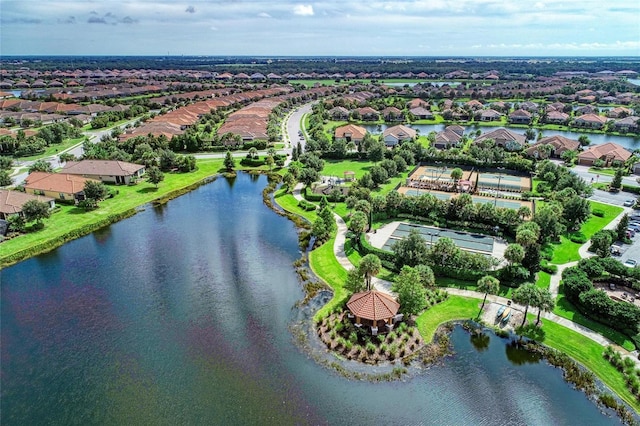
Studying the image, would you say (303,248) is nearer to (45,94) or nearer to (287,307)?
(287,307)

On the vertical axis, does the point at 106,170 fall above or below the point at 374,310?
above

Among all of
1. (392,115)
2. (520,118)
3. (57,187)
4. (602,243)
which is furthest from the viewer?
(392,115)

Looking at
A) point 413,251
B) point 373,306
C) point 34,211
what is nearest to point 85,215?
point 34,211

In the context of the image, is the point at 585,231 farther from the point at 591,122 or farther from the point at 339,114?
the point at 339,114

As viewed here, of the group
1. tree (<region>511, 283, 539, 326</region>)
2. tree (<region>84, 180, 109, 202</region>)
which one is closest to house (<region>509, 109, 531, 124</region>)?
tree (<region>511, 283, 539, 326</region>)

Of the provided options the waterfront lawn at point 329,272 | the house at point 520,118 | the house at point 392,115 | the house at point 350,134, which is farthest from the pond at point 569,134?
the waterfront lawn at point 329,272

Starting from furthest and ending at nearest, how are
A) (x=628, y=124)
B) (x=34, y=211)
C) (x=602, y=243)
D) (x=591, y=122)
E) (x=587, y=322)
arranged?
(x=591, y=122)
(x=628, y=124)
(x=34, y=211)
(x=602, y=243)
(x=587, y=322)

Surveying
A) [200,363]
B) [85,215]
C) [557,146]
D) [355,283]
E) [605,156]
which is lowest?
[200,363]
